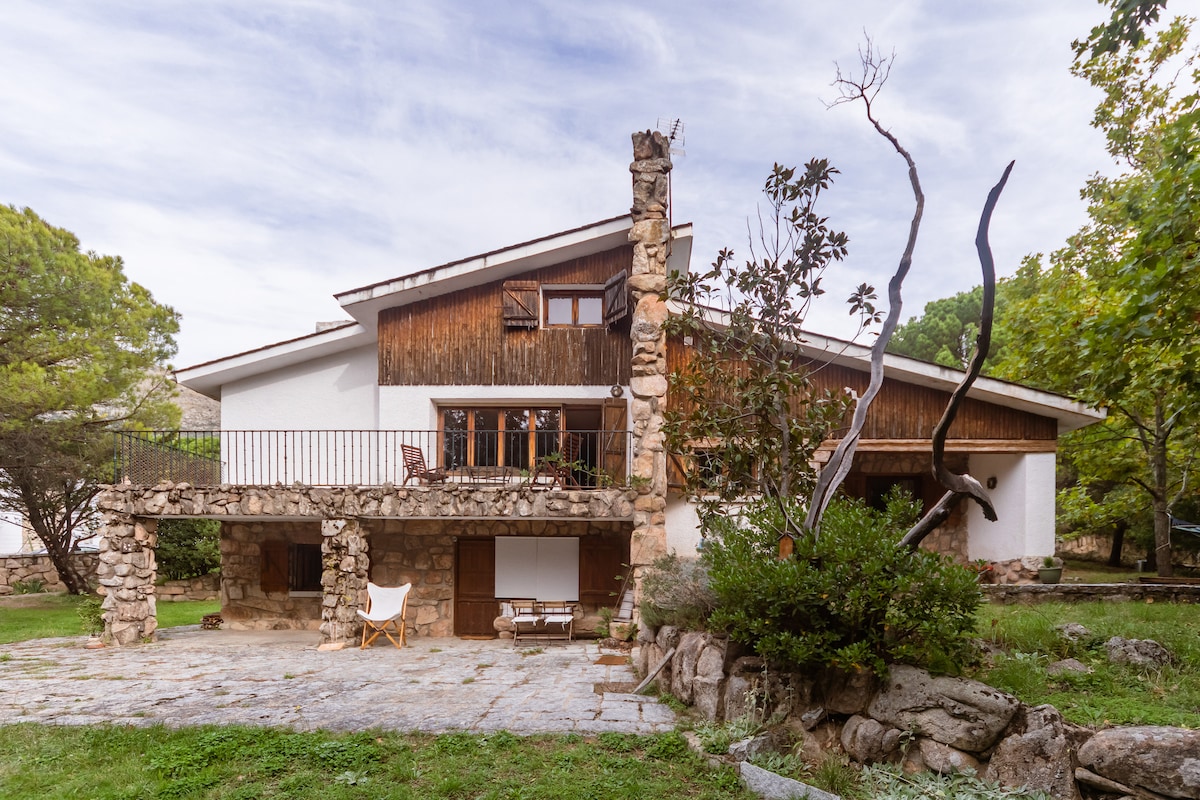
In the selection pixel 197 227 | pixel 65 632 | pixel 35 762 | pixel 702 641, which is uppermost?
pixel 197 227

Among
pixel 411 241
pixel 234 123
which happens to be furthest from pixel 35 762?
pixel 411 241

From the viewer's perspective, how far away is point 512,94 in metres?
12.8

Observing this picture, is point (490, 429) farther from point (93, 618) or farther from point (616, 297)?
point (93, 618)

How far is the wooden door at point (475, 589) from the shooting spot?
1245 centimetres

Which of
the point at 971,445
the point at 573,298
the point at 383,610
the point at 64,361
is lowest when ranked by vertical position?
the point at 383,610

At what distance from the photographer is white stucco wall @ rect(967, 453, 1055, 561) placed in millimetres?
11836

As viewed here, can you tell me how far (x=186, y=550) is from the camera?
18.5m

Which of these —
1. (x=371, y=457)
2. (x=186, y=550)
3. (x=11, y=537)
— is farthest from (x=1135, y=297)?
(x=11, y=537)

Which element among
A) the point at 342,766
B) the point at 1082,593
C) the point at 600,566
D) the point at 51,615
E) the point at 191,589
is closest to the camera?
the point at 342,766

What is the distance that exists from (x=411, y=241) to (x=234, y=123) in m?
8.89

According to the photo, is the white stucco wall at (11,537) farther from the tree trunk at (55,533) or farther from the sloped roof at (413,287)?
the sloped roof at (413,287)

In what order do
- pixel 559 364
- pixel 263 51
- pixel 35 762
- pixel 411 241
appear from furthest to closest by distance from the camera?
1. pixel 411 241
2. pixel 559 364
3. pixel 263 51
4. pixel 35 762

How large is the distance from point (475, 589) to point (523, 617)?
1735 millimetres

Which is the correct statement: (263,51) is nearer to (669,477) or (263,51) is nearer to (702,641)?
(669,477)
